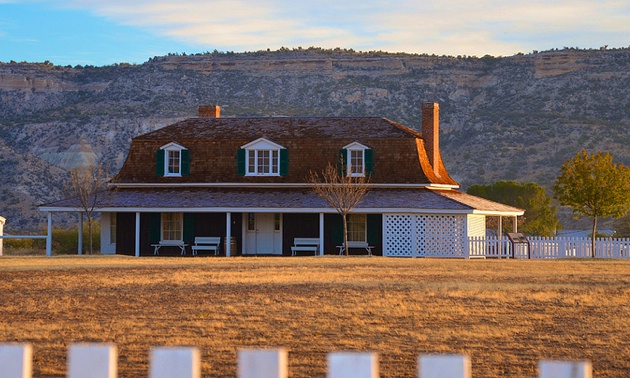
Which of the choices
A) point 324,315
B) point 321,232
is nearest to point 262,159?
point 321,232

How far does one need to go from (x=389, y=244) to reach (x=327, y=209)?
277 cm

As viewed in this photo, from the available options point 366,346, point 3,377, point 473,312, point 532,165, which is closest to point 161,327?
point 366,346

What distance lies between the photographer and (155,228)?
4047 cm

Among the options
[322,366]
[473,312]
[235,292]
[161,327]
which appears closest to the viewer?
[322,366]

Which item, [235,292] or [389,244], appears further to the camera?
[389,244]

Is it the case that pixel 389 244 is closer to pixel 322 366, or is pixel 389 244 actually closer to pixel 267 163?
pixel 267 163

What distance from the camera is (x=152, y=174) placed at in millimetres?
42281

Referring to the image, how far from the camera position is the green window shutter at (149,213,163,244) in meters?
40.4

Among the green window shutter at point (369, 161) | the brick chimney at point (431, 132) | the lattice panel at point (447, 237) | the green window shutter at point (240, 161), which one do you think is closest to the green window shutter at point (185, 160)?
the green window shutter at point (240, 161)

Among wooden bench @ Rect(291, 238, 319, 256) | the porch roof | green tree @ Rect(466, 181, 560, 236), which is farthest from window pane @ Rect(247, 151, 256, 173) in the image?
green tree @ Rect(466, 181, 560, 236)

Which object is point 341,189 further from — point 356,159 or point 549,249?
point 549,249

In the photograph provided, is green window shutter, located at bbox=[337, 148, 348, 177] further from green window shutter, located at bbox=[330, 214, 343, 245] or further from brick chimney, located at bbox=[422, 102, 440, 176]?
brick chimney, located at bbox=[422, 102, 440, 176]

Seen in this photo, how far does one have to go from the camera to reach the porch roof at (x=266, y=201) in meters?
38.2

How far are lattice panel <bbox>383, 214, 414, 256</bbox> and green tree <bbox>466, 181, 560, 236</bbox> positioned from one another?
57.8 ft
